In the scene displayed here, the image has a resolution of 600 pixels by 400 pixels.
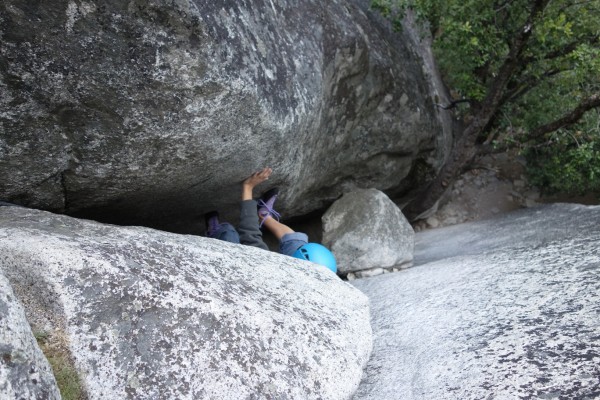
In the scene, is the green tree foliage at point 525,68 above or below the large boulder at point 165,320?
above

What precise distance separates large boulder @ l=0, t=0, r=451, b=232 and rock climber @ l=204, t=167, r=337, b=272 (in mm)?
211

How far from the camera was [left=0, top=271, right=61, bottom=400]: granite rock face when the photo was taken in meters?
2.36

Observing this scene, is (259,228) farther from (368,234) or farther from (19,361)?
(19,361)

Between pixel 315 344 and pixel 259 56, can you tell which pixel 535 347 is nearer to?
pixel 315 344

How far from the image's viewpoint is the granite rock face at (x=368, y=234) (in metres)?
8.34

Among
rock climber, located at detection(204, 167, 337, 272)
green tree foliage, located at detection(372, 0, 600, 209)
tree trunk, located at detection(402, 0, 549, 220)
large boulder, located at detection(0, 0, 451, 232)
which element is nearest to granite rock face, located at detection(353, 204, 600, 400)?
rock climber, located at detection(204, 167, 337, 272)

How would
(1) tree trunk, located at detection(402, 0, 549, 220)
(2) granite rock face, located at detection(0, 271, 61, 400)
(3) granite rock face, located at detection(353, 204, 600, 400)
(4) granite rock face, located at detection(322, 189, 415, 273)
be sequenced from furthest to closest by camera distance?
(1) tree trunk, located at detection(402, 0, 549, 220) < (4) granite rock face, located at detection(322, 189, 415, 273) < (3) granite rock face, located at detection(353, 204, 600, 400) < (2) granite rock face, located at detection(0, 271, 61, 400)

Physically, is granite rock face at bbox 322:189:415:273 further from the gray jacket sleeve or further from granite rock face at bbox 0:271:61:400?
granite rock face at bbox 0:271:61:400

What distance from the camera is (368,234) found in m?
8.46

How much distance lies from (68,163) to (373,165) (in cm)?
612

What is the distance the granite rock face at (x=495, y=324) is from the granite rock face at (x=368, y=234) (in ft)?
4.70

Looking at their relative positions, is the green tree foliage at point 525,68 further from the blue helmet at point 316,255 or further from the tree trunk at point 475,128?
the blue helmet at point 316,255

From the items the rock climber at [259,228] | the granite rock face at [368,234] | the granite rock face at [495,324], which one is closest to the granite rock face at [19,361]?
the granite rock face at [495,324]

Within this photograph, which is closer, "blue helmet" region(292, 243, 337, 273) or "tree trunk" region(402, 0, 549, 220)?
"blue helmet" region(292, 243, 337, 273)
